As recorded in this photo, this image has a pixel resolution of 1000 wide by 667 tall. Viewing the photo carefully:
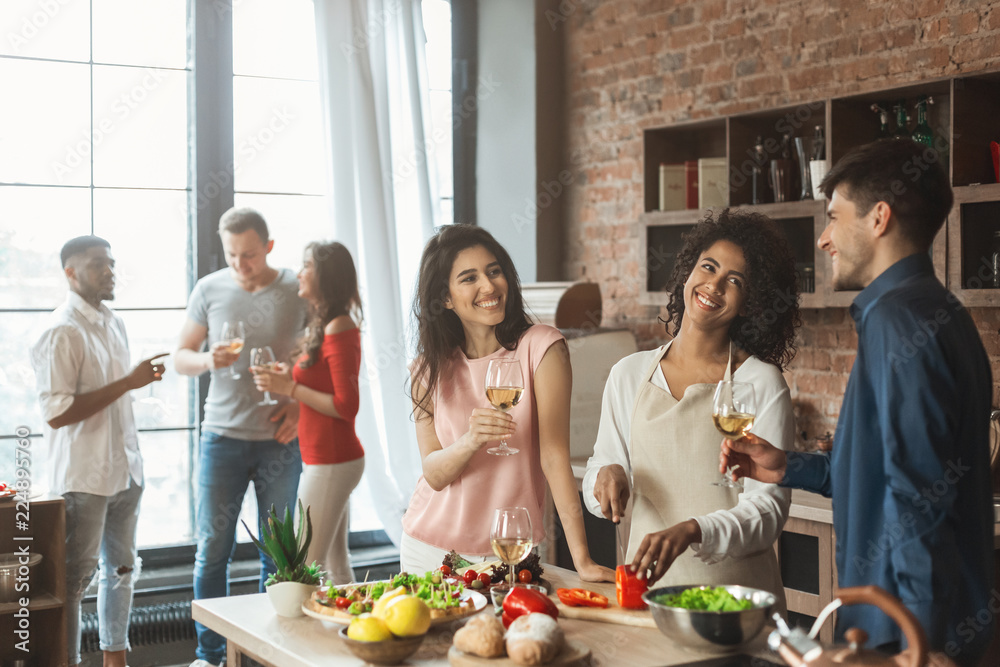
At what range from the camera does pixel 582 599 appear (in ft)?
6.23

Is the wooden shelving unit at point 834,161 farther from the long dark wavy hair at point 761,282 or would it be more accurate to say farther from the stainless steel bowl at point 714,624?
the stainless steel bowl at point 714,624

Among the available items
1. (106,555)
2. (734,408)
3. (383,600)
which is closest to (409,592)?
(383,600)

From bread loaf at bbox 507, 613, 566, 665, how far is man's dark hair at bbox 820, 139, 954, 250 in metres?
0.87

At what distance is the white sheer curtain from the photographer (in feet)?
15.0

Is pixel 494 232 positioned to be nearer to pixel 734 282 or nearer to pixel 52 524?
pixel 52 524

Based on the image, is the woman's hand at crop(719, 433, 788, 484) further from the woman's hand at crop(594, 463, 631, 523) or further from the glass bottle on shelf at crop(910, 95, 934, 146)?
the glass bottle on shelf at crop(910, 95, 934, 146)

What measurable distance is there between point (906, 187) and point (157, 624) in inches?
139

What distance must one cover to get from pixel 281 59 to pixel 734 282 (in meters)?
3.20

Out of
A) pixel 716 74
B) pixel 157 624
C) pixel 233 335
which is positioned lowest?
pixel 157 624

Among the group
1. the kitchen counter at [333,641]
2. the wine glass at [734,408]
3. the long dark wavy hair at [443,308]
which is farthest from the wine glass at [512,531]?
the long dark wavy hair at [443,308]

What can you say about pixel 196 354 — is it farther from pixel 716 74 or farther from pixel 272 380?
pixel 716 74

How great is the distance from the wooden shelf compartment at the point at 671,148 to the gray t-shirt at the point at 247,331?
1.54 meters

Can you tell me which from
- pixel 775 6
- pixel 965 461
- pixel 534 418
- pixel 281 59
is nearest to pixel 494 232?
pixel 281 59

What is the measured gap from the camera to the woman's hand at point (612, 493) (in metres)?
1.95
